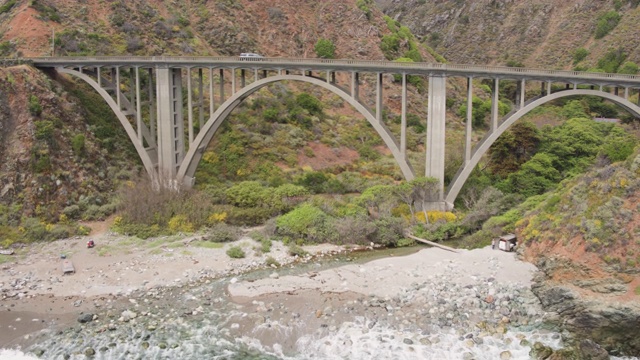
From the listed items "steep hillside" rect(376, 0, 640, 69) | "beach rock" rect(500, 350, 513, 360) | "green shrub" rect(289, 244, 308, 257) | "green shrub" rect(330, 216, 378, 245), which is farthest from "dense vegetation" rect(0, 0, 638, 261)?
"steep hillside" rect(376, 0, 640, 69)

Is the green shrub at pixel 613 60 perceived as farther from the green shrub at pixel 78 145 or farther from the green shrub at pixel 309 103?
the green shrub at pixel 78 145

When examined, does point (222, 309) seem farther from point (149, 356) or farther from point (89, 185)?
point (89, 185)

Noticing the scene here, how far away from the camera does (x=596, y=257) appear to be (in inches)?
974

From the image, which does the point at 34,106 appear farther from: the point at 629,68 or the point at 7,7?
the point at 629,68

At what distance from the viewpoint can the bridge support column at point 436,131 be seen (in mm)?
32500

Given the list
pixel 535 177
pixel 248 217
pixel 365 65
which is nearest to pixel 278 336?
pixel 248 217

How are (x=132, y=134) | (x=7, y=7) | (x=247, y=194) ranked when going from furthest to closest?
(x=7, y=7), (x=132, y=134), (x=247, y=194)

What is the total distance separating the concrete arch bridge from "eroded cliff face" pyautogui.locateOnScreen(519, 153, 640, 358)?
4.60m

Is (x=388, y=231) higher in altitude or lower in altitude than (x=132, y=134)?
lower

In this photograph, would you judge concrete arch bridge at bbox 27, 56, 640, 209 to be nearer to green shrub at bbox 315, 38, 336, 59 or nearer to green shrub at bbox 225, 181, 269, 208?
green shrub at bbox 225, 181, 269, 208

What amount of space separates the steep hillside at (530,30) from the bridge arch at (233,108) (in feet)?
124

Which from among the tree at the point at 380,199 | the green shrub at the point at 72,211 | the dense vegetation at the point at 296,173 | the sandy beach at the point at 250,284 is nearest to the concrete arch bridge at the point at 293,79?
the tree at the point at 380,199

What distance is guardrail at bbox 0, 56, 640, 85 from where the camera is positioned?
31.2 meters

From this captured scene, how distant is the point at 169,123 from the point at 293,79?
860cm
